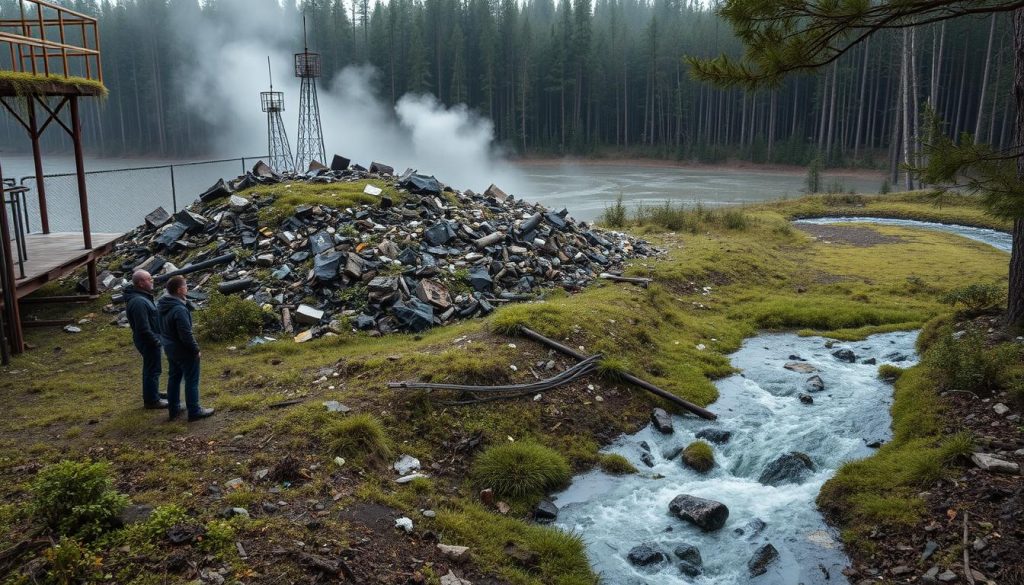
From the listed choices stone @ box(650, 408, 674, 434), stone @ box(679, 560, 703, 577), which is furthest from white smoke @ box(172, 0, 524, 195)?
stone @ box(679, 560, 703, 577)

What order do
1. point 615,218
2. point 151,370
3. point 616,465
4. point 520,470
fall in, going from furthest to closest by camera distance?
point 615,218 < point 151,370 < point 616,465 < point 520,470

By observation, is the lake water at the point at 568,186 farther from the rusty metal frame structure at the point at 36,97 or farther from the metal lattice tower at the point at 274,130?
the rusty metal frame structure at the point at 36,97

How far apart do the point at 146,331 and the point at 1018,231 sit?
1068 centimetres

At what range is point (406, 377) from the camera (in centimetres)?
856

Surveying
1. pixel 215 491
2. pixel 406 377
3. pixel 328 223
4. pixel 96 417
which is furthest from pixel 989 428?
pixel 328 223

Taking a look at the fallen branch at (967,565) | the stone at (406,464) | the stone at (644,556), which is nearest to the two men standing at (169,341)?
the stone at (406,464)

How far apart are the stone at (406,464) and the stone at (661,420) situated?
3.20m

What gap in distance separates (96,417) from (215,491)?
2.90 m

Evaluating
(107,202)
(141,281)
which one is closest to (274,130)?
(107,202)

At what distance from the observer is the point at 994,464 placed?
6.53 m

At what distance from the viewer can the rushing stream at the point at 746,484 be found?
6234 millimetres

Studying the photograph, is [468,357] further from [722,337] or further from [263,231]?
[263,231]

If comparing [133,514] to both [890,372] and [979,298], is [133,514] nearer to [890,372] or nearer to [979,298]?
[890,372]

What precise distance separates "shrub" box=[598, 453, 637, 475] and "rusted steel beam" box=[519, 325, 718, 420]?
1530 mm
